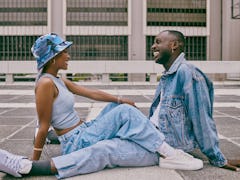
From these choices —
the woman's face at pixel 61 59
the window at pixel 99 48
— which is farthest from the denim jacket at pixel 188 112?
the window at pixel 99 48

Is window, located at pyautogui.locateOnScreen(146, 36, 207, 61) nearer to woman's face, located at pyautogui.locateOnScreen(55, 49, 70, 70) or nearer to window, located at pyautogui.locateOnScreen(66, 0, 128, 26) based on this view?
window, located at pyautogui.locateOnScreen(66, 0, 128, 26)

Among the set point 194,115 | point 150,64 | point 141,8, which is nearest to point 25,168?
point 194,115

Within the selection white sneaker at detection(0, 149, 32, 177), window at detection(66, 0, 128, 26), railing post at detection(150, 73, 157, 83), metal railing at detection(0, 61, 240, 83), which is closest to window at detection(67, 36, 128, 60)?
window at detection(66, 0, 128, 26)

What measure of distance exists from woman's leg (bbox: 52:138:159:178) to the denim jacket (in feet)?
1.06

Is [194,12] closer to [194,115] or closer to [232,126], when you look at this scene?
[232,126]

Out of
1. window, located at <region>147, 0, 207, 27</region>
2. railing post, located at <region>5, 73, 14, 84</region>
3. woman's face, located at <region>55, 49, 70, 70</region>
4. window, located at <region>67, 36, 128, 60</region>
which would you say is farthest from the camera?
window, located at <region>147, 0, 207, 27</region>

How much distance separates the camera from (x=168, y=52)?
342 cm

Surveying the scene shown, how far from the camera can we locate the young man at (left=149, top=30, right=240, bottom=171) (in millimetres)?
3223

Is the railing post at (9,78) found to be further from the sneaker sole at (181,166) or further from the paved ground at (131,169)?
the sneaker sole at (181,166)

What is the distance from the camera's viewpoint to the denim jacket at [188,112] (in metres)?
3.22

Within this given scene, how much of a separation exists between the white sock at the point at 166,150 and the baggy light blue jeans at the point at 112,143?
4 centimetres

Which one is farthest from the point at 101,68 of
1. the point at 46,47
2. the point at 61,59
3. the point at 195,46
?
the point at 195,46

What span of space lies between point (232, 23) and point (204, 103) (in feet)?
123

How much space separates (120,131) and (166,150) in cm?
45
